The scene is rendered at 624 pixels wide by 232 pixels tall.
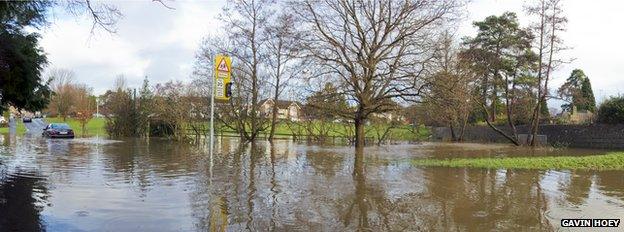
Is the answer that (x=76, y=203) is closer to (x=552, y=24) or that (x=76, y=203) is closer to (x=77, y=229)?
(x=77, y=229)

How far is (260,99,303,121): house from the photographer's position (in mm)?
36469

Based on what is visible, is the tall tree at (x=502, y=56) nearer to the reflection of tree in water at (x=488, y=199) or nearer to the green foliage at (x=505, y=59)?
the green foliage at (x=505, y=59)

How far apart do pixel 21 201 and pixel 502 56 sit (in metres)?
34.6

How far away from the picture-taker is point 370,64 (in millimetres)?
22719

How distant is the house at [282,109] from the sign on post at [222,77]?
23429 mm

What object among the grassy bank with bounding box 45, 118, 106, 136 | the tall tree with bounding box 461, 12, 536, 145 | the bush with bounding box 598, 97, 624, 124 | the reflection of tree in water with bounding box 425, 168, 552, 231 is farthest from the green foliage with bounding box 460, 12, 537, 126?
the grassy bank with bounding box 45, 118, 106, 136

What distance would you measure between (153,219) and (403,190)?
5.67m

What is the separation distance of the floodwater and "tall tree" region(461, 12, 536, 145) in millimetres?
21599

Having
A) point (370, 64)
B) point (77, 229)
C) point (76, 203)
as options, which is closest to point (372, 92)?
point (370, 64)

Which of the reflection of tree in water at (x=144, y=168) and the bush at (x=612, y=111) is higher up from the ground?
the bush at (x=612, y=111)

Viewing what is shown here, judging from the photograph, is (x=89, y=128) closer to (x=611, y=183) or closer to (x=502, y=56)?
(x=502, y=56)

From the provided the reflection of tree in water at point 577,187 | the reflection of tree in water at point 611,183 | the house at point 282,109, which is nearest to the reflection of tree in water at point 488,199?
the reflection of tree in water at point 577,187

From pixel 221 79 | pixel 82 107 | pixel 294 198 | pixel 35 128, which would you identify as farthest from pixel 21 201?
pixel 35 128

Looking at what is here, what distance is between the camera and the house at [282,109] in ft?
120
